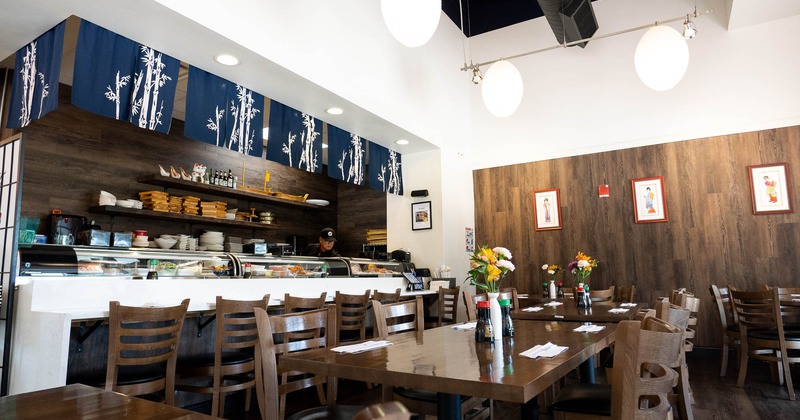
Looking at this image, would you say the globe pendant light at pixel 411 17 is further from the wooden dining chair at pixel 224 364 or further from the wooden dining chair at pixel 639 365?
the wooden dining chair at pixel 639 365

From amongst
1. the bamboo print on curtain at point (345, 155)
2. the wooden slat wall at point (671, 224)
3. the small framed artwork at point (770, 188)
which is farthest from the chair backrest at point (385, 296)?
the small framed artwork at point (770, 188)

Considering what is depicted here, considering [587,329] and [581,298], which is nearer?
[587,329]

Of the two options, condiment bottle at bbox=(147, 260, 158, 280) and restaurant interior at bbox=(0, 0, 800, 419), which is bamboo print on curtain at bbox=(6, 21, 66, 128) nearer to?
restaurant interior at bbox=(0, 0, 800, 419)

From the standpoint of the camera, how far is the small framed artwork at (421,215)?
6.93 metres

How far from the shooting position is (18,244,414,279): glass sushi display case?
293 cm

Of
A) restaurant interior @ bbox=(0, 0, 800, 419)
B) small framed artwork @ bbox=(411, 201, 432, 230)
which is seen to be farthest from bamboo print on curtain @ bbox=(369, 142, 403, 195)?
small framed artwork @ bbox=(411, 201, 432, 230)

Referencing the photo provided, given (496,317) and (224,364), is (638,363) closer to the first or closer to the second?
(496,317)

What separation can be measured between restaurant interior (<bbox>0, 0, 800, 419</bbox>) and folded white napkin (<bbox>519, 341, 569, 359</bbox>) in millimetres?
535

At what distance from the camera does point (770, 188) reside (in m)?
5.59

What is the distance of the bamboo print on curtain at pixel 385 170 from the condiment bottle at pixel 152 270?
11.5ft

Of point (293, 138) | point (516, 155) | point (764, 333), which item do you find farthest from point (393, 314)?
point (516, 155)

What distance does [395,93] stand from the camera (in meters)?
6.01

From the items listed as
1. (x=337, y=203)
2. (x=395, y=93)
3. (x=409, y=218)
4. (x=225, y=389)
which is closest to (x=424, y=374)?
(x=225, y=389)

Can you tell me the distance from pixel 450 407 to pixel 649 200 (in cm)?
564
